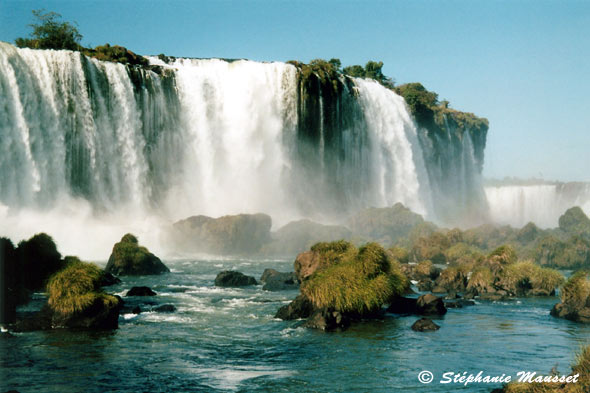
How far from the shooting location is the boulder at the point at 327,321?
1939cm

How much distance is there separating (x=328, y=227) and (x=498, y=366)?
3695cm

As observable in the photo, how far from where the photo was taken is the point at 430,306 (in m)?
22.6

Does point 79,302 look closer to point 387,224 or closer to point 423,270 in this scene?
point 423,270

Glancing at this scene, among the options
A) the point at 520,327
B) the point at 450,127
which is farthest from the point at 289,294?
the point at 450,127

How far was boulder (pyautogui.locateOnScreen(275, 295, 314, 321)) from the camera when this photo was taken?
21.3 m

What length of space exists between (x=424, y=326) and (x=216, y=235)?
31.4 meters

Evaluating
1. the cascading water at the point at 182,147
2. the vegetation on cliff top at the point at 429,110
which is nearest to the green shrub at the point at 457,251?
the cascading water at the point at 182,147

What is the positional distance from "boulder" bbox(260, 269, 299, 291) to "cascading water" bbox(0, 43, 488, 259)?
606 inches

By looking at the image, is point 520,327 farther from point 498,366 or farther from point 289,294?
point 289,294

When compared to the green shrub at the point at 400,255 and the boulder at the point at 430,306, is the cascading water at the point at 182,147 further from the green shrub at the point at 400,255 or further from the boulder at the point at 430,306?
the boulder at the point at 430,306

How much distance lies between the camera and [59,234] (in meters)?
43.2

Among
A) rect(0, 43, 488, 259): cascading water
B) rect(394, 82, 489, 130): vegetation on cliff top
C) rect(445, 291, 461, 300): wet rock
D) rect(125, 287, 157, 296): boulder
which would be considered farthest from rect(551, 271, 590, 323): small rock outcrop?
rect(394, 82, 489, 130): vegetation on cliff top

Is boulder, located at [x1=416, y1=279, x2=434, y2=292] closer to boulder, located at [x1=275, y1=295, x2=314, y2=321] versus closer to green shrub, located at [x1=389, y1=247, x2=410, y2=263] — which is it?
green shrub, located at [x1=389, y1=247, x2=410, y2=263]

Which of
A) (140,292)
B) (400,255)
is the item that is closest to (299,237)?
(400,255)
